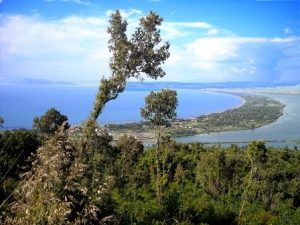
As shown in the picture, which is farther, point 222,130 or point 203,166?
point 222,130

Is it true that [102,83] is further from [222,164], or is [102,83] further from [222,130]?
[222,130]

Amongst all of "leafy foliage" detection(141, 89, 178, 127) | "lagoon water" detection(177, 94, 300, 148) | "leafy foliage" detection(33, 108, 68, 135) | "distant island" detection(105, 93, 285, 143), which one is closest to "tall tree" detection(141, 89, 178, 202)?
"leafy foliage" detection(141, 89, 178, 127)

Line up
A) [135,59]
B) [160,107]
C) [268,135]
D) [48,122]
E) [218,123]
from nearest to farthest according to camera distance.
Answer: [135,59] < [160,107] < [48,122] < [268,135] < [218,123]

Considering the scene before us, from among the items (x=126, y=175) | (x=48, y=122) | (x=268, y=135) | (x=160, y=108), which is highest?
(x=160, y=108)

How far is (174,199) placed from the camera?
1095 centimetres

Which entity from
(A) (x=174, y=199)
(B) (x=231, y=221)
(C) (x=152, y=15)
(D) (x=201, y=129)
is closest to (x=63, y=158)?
(C) (x=152, y=15)

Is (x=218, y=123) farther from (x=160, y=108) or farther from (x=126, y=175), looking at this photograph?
(x=160, y=108)

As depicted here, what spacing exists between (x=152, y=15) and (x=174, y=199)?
4.60 meters

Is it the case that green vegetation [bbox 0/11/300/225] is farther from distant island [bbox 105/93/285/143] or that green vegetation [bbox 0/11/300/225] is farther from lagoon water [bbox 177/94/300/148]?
lagoon water [bbox 177/94/300/148]

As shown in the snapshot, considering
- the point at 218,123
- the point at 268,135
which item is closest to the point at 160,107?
the point at 268,135

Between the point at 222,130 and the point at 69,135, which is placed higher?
the point at 69,135

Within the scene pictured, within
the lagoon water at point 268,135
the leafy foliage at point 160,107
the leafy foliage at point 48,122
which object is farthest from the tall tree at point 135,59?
the lagoon water at point 268,135

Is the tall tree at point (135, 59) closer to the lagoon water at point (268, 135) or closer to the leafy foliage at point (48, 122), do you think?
the leafy foliage at point (48, 122)

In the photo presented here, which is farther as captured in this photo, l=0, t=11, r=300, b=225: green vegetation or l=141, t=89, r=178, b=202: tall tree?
l=141, t=89, r=178, b=202: tall tree
